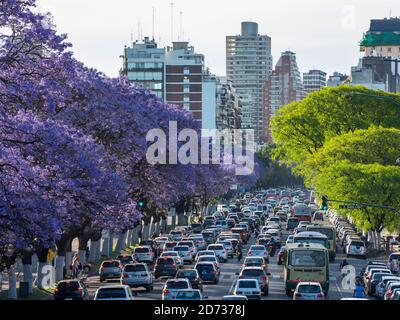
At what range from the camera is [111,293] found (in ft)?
121

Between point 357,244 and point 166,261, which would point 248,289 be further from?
point 357,244

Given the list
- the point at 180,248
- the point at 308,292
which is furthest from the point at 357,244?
the point at 308,292

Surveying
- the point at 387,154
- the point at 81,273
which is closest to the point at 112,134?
the point at 81,273

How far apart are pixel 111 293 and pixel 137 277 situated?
54.7 feet

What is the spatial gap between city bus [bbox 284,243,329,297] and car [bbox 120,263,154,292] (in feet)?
20.7

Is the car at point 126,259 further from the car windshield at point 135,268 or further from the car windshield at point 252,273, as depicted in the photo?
the car windshield at point 252,273

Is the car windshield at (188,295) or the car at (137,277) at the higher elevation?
the car windshield at (188,295)

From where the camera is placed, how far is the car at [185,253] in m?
72.9

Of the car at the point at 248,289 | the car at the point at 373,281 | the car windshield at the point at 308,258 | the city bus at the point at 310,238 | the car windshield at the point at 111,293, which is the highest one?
the city bus at the point at 310,238

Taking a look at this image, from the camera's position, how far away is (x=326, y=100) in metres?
120

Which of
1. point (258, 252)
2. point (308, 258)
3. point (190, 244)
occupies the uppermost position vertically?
point (308, 258)

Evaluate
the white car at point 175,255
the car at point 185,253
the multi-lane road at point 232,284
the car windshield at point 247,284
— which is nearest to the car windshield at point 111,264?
the multi-lane road at point 232,284
